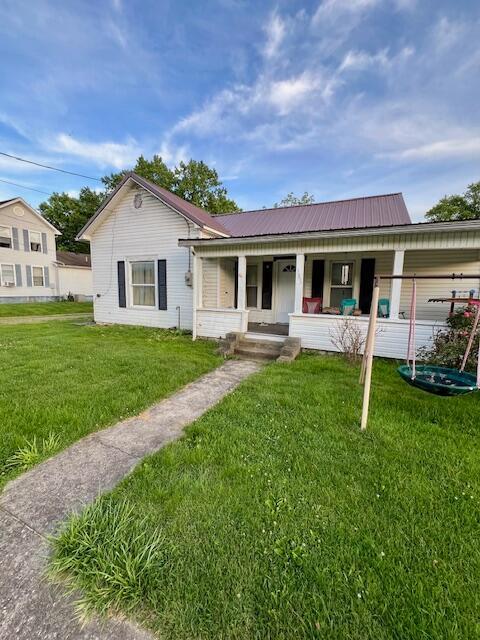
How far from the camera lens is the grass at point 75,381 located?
9.87 ft

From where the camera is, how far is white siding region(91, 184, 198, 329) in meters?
9.19

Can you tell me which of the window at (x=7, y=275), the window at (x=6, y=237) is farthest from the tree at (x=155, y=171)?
the window at (x=7, y=275)

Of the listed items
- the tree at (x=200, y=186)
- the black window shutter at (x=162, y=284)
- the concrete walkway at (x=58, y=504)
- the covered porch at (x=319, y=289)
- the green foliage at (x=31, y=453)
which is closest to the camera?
the concrete walkway at (x=58, y=504)

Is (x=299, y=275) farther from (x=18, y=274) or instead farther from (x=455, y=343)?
(x=18, y=274)

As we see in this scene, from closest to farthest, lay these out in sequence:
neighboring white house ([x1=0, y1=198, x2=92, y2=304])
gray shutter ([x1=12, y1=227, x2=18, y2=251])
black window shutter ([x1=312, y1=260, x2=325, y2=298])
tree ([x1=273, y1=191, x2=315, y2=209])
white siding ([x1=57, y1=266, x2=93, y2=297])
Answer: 1. black window shutter ([x1=312, y1=260, x2=325, y2=298])
2. neighboring white house ([x1=0, y1=198, x2=92, y2=304])
3. gray shutter ([x1=12, y1=227, x2=18, y2=251])
4. white siding ([x1=57, y1=266, x2=93, y2=297])
5. tree ([x1=273, y1=191, x2=315, y2=209])

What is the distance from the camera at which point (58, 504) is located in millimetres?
2131

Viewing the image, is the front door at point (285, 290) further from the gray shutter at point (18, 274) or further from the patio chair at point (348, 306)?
the gray shutter at point (18, 274)

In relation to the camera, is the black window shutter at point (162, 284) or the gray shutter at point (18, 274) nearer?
the black window shutter at point (162, 284)

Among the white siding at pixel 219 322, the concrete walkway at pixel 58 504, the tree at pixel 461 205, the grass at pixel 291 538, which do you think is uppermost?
the tree at pixel 461 205

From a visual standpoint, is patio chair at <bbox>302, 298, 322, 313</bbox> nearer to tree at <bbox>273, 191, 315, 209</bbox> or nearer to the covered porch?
the covered porch

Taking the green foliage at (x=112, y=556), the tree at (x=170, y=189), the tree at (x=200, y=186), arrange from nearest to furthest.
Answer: the green foliage at (x=112, y=556)
the tree at (x=170, y=189)
the tree at (x=200, y=186)

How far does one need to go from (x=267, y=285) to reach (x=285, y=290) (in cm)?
65

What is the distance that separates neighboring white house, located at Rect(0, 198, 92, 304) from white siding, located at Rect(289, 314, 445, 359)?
69.6 feet

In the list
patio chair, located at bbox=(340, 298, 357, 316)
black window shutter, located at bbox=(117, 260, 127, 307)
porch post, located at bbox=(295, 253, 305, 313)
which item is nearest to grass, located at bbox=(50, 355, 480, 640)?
porch post, located at bbox=(295, 253, 305, 313)
